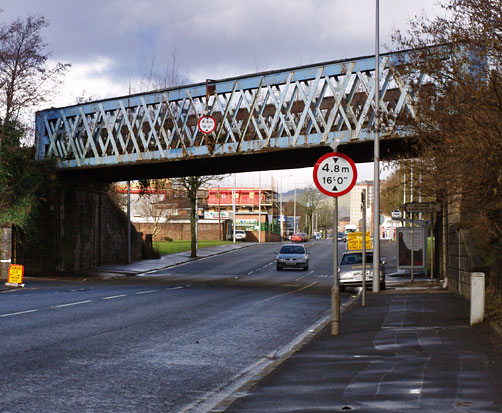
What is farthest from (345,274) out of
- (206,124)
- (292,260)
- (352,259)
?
(292,260)

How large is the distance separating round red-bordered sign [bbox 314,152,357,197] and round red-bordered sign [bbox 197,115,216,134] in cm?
1813

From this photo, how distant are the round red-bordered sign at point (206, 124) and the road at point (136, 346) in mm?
9095

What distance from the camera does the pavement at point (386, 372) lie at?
679 cm

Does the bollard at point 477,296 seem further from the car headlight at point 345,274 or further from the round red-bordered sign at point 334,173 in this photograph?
the car headlight at point 345,274

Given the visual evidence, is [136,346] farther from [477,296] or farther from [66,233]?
[66,233]

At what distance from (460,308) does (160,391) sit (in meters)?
10.9

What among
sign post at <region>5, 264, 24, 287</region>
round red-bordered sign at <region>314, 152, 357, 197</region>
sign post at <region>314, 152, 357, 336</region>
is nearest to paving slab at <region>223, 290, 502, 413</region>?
sign post at <region>314, 152, 357, 336</region>

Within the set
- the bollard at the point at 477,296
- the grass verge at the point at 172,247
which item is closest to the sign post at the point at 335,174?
the bollard at the point at 477,296

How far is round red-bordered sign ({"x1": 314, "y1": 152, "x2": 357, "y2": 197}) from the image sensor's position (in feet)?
41.0

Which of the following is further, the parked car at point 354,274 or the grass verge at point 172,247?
the grass verge at point 172,247

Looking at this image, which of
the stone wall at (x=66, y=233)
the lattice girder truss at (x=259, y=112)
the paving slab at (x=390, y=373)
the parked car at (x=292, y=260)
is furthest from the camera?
the parked car at (x=292, y=260)

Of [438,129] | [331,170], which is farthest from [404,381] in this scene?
[438,129]

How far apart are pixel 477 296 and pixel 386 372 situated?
5.21m

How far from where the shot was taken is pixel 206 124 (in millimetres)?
30500
